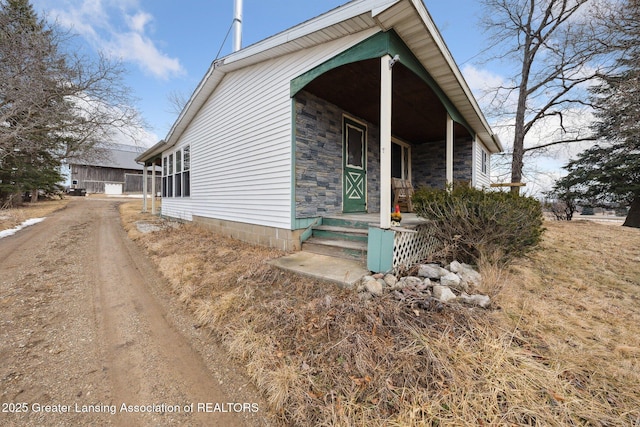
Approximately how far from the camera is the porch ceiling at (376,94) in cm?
434

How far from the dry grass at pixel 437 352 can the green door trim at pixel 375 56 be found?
10.7 feet

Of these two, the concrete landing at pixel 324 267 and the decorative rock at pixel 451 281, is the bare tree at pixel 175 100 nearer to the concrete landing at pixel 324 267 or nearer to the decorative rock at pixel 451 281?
the concrete landing at pixel 324 267

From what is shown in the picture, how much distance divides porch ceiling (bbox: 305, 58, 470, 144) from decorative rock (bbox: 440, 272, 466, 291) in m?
3.30

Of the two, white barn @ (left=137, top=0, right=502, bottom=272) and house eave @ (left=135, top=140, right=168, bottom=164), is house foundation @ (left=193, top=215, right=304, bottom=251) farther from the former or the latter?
house eave @ (left=135, top=140, right=168, bottom=164)

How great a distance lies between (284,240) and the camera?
4.83 metres

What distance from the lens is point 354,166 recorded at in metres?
6.17

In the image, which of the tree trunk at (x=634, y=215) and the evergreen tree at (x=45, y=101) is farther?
the tree trunk at (x=634, y=215)

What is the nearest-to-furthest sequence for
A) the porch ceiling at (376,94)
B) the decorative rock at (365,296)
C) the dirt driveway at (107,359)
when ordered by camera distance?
the dirt driveway at (107,359) < the decorative rock at (365,296) < the porch ceiling at (376,94)

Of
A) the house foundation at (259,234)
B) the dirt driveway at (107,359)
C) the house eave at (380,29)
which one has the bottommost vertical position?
the dirt driveway at (107,359)

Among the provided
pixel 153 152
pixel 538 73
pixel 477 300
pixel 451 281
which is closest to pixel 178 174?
pixel 153 152

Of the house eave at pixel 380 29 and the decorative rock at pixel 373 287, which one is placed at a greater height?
the house eave at pixel 380 29

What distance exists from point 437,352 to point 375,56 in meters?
3.64

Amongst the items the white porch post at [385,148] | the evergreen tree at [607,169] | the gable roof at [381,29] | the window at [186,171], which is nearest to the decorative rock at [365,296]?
the white porch post at [385,148]

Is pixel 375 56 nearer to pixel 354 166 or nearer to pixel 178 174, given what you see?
pixel 354 166
